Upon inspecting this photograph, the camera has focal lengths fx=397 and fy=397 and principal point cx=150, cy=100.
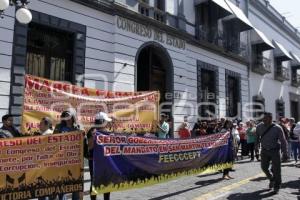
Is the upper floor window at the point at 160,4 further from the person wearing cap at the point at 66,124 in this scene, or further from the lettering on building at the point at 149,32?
the person wearing cap at the point at 66,124

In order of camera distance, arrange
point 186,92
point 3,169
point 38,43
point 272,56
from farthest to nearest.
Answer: point 272,56 → point 186,92 → point 38,43 → point 3,169

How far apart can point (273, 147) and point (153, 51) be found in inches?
374

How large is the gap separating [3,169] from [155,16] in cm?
1200

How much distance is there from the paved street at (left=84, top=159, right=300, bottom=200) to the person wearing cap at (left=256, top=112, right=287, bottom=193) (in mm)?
317

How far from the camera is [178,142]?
8.80 metres

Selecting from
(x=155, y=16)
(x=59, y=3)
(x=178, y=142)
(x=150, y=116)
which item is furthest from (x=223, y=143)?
(x=155, y=16)

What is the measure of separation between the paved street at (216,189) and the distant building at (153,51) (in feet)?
15.5

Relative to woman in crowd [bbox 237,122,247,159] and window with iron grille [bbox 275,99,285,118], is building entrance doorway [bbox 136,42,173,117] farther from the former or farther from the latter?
window with iron grille [bbox 275,99,285,118]

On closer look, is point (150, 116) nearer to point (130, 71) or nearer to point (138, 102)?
point (138, 102)

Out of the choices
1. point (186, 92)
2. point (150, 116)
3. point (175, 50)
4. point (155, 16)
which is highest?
point (155, 16)

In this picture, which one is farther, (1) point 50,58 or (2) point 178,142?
(1) point 50,58

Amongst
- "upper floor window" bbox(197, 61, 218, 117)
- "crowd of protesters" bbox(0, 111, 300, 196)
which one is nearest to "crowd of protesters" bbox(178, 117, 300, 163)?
"crowd of protesters" bbox(0, 111, 300, 196)

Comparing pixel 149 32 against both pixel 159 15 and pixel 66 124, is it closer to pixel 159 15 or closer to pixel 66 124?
pixel 159 15

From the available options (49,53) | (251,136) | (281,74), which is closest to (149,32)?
(49,53)
